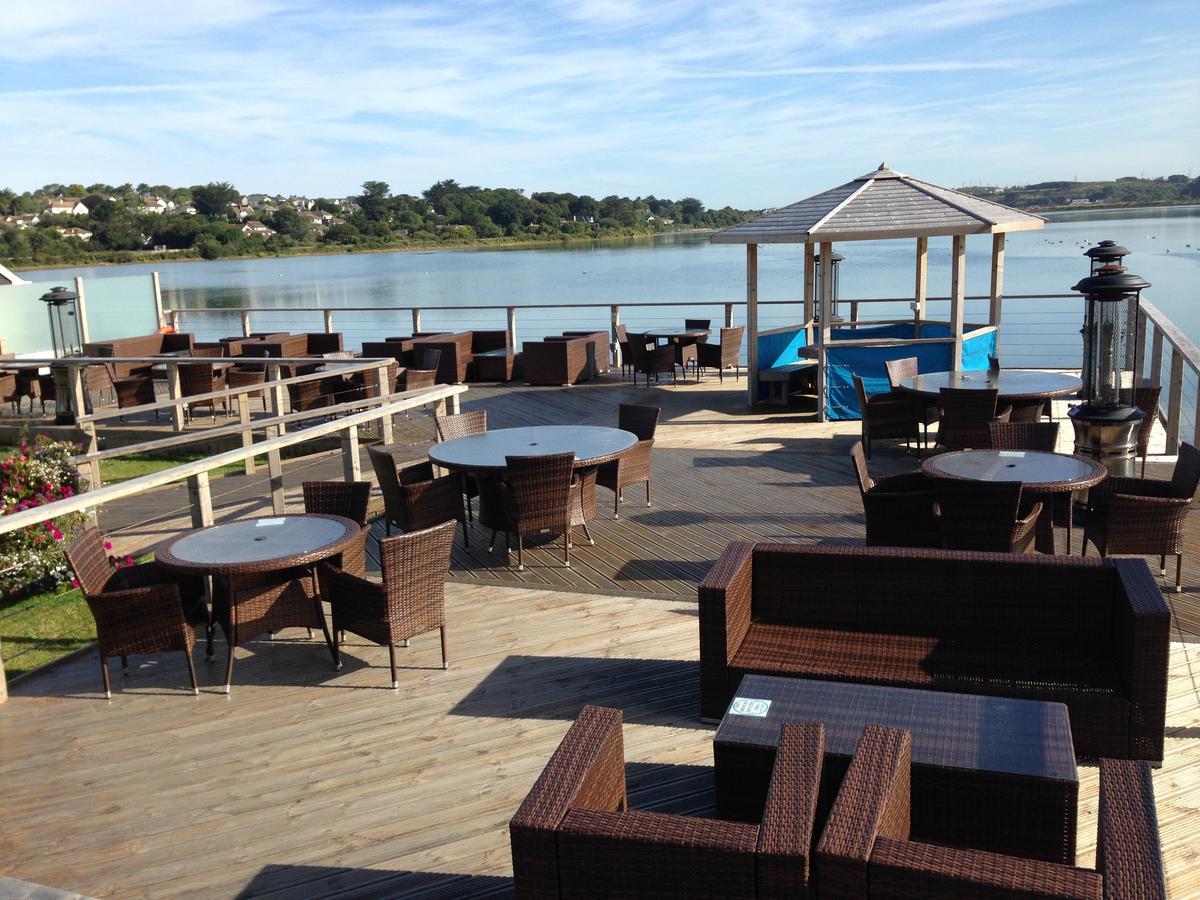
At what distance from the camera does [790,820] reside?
216cm

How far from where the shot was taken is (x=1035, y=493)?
17.3 feet

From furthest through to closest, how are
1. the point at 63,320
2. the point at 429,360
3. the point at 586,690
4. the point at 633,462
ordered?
the point at 63,320, the point at 429,360, the point at 633,462, the point at 586,690

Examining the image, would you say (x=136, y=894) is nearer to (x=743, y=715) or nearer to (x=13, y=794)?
(x=13, y=794)

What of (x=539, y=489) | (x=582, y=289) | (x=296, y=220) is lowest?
(x=539, y=489)

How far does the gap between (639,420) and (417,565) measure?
10.3 ft

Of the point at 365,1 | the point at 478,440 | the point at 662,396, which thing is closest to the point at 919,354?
the point at 662,396

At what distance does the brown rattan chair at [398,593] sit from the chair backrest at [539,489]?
1.32 m

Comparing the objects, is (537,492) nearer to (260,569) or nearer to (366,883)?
(260,569)

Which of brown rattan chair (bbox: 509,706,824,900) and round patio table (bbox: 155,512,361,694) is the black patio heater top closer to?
round patio table (bbox: 155,512,361,694)

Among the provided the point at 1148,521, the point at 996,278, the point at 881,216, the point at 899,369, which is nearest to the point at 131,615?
the point at 1148,521

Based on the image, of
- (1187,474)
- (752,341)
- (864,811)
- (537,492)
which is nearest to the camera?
(864,811)

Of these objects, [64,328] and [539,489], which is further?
[64,328]

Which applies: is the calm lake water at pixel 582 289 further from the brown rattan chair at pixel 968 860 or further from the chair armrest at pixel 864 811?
the brown rattan chair at pixel 968 860

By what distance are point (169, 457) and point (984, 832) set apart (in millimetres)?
11618
